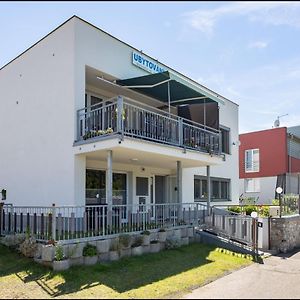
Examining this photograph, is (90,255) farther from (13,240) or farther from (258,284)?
(258,284)

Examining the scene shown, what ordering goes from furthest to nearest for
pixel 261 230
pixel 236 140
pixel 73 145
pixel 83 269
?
pixel 236 140
pixel 261 230
pixel 73 145
pixel 83 269

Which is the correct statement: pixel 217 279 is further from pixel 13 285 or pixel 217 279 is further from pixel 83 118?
pixel 83 118

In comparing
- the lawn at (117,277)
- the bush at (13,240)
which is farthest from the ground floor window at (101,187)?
the lawn at (117,277)

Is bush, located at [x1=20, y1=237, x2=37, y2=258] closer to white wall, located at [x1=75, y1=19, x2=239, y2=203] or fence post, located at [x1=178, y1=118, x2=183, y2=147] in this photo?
white wall, located at [x1=75, y1=19, x2=239, y2=203]

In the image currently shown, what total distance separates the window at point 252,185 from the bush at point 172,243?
70.0ft

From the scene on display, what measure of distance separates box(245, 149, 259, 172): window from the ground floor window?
19030 millimetres

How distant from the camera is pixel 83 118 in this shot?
13328 millimetres

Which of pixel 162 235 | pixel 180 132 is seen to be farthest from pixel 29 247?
pixel 180 132

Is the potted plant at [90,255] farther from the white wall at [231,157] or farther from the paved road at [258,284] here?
the white wall at [231,157]

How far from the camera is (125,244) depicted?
11.4 meters

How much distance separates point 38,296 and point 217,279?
4741mm

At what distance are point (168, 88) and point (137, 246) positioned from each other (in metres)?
6.92

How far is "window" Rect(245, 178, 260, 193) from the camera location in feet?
109

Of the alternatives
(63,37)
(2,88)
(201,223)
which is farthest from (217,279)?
(2,88)
